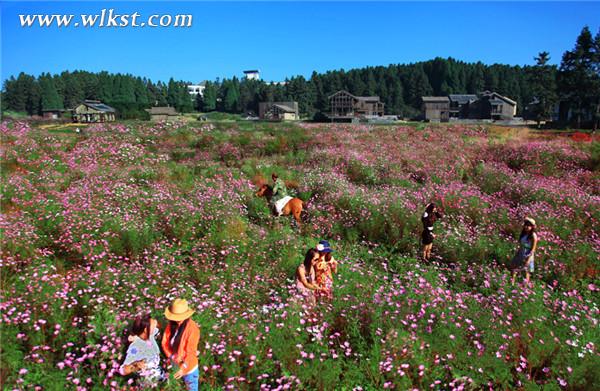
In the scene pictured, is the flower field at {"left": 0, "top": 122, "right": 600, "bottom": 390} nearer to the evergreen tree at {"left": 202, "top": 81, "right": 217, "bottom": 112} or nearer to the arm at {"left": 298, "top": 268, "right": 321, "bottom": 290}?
the arm at {"left": 298, "top": 268, "right": 321, "bottom": 290}

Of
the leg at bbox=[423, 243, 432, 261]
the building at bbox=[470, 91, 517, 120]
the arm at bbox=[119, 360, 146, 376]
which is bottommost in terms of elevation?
the leg at bbox=[423, 243, 432, 261]

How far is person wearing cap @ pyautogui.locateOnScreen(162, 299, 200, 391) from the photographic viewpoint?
167 inches

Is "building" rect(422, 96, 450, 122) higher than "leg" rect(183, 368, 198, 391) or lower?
higher

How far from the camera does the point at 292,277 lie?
741 cm

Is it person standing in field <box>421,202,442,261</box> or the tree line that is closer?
person standing in field <box>421,202,442,261</box>

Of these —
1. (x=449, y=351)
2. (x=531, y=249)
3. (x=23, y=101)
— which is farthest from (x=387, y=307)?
(x=23, y=101)

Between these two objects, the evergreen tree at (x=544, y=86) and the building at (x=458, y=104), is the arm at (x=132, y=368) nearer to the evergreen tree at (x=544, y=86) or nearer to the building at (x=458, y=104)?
the evergreen tree at (x=544, y=86)

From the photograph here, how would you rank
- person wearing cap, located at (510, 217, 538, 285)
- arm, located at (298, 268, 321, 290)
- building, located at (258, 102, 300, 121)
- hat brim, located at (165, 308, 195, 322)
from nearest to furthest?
hat brim, located at (165, 308, 195, 322) → arm, located at (298, 268, 321, 290) → person wearing cap, located at (510, 217, 538, 285) → building, located at (258, 102, 300, 121)

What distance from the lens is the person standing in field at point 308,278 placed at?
6.07 m

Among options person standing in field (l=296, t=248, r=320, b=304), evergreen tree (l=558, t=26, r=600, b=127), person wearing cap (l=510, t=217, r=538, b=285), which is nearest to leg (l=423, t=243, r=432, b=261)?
person wearing cap (l=510, t=217, r=538, b=285)

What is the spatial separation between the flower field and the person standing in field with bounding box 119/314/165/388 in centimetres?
16

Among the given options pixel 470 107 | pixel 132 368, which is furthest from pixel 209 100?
pixel 132 368

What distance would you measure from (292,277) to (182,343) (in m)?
3.30

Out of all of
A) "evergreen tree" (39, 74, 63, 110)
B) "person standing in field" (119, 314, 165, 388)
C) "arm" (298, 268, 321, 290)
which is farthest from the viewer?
"evergreen tree" (39, 74, 63, 110)
